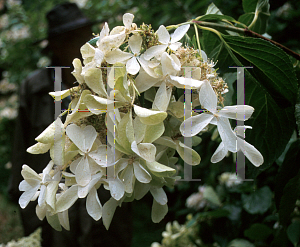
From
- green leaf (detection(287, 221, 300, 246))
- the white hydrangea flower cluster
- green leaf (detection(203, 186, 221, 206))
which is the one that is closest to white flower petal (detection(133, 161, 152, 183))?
the white hydrangea flower cluster

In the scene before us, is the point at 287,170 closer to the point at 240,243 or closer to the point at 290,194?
the point at 290,194

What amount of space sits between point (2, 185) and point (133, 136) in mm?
2588

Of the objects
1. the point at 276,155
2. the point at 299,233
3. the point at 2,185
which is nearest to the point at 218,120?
the point at 276,155

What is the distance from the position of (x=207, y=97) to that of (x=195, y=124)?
3cm

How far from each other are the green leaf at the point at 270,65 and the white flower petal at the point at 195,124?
0.17m

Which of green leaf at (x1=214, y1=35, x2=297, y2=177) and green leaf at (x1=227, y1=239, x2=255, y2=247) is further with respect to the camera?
green leaf at (x1=227, y1=239, x2=255, y2=247)

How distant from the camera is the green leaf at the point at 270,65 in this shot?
0.40 m

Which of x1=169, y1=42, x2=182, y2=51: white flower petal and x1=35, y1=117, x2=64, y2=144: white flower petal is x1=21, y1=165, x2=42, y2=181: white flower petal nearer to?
x1=35, y1=117, x2=64, y2=144: white flower petal

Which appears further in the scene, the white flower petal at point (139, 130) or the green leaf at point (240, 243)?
the green leaf at point (240, 243)

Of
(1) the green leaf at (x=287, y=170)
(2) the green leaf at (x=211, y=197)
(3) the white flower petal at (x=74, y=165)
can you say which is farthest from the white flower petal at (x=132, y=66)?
(2) the green leaf at (x=211, y=197)

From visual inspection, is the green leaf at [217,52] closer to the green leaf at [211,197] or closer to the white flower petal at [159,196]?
the white flower petal at [159,196]

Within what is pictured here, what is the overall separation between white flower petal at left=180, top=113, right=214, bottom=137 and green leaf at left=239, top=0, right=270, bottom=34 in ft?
1.00

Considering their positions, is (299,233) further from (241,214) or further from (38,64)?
(38,64)

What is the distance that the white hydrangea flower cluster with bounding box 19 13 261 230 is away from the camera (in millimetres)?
Result: 273
